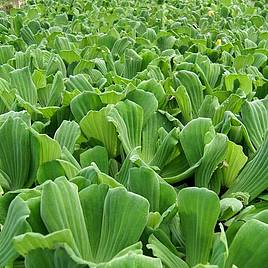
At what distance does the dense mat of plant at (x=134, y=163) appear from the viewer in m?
0.85

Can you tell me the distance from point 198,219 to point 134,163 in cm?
22

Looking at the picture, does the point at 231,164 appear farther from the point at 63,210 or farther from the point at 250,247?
the point at 63,210

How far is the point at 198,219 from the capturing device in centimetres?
92

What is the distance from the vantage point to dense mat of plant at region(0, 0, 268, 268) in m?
0.85

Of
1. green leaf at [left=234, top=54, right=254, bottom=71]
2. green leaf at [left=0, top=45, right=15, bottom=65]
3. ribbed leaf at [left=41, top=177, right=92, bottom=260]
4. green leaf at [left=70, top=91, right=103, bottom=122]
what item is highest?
ribbed leaf at [left=41, top=177, right=92, bottom=260]

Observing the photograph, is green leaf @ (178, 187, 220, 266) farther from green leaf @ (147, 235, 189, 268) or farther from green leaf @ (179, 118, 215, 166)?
green leaf @ (179, 118, 215, 166)

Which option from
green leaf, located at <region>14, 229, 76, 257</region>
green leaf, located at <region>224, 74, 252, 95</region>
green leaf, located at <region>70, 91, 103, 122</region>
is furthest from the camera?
green leaf, located at <region>224, 74, 252, 95</region>

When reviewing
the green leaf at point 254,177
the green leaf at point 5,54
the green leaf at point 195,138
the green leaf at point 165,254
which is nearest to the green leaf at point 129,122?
the green leaf at point 195,138

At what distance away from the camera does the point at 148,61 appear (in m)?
1.93

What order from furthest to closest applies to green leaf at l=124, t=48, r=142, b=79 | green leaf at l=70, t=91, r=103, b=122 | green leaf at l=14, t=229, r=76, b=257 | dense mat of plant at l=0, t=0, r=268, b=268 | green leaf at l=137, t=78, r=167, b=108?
green leaf at l=124, t=48, r=142, b=79, green leaf at l=137, t=78, r=167, b=108, green leaf at l=70, t=91, r=103, b=122, dense mat of plant at l=0, t=0, r=268, b=268, green leaf at l=14, t=229, r=76, b=257

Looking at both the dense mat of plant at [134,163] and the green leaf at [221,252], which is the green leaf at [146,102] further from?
the green leaf at [221,252]

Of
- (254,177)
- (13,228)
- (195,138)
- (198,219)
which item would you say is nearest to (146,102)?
(195,138)

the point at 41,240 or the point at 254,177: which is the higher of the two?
the point at 41,240

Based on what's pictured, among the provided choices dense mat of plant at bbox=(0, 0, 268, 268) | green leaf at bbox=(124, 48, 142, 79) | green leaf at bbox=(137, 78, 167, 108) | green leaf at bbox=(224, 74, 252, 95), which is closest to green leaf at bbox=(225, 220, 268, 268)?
dense mat of plant at bbox=(0, 0, 268, 268)
